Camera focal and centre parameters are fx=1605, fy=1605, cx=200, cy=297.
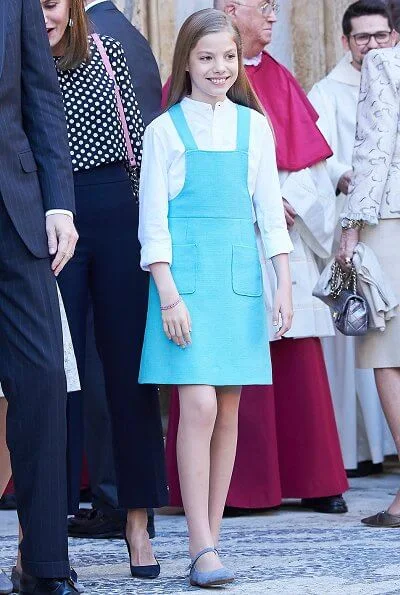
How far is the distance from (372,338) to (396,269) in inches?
10.6

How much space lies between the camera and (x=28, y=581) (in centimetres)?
407

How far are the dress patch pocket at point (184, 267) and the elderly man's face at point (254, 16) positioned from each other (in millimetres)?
1841

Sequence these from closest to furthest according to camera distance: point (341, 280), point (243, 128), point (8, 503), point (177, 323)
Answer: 1. point (177, 323)
2. point (243, 128)
3. point (341, 280)
4. point (8, 503)

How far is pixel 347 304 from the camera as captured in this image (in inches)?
225

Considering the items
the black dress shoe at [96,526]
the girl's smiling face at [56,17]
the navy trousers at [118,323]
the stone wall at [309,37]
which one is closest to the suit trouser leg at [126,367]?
the navy trousers at [118,323]

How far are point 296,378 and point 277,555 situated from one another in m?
1.48

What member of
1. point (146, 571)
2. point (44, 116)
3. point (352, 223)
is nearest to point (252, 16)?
point (352, 223)

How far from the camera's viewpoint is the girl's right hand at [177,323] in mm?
4512

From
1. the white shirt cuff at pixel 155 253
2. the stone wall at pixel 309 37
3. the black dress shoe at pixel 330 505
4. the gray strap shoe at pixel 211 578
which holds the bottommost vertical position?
the black dress shoe at pixel 330 505

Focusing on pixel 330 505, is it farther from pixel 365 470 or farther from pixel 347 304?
pixel 365 470

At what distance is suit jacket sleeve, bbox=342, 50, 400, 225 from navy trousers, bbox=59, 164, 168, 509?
133cm

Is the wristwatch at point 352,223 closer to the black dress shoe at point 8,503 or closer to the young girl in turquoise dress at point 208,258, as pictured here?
the young girl in turquoise dress at point 208,258

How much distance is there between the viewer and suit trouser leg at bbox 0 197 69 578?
4012 millimetres

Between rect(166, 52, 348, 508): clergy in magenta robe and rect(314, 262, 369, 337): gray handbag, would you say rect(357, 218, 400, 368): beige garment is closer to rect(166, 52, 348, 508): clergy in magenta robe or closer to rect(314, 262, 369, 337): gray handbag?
rect(314, 262, 369, 337): gray handbag
